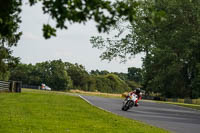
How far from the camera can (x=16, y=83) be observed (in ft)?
124

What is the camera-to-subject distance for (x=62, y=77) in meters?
114

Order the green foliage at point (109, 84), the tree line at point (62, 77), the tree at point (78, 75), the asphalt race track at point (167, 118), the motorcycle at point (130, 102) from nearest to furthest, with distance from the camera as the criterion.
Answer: the asphalt race track at point (167, 118) < the motorcycle at point (130, 102) < the tree line at point (62, 77) < the tree at point (78, 75) < the green foliage at point (109, 84)

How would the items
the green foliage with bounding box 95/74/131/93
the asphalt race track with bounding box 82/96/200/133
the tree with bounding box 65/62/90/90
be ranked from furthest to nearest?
the green foliage with bounding box 95/74/131/93, the tree with bounding box 65/62/90/90, the asphalt race track with bounding box 82/96/200/133

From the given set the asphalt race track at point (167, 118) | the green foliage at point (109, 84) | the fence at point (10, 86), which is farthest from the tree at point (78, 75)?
the asphalt race track at point (167, 118)

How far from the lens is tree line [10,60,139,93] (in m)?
116

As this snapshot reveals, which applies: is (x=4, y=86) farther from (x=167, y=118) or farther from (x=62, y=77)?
(x=62, y=77)

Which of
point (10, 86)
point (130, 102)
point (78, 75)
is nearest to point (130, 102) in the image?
point (130, 102)

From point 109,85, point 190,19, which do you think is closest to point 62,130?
point 190,19

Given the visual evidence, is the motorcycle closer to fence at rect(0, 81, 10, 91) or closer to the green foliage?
fence at rect(0, 81, 10, 91)

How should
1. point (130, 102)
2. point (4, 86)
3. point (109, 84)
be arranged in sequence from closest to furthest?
point (130, 102) → point (4, 86) → point (109, 84)

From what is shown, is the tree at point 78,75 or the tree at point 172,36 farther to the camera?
the tree at point 78,75

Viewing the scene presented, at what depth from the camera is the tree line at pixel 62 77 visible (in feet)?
381

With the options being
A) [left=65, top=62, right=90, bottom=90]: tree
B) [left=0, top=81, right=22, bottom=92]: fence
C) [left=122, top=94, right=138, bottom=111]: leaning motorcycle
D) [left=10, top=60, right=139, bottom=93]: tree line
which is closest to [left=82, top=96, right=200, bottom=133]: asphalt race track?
[left=122, top=94, right=138, bottom=111]: leaning motorcycle

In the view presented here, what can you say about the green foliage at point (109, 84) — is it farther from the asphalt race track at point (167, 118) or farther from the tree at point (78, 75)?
the asphalt race track at point (167, 118)
